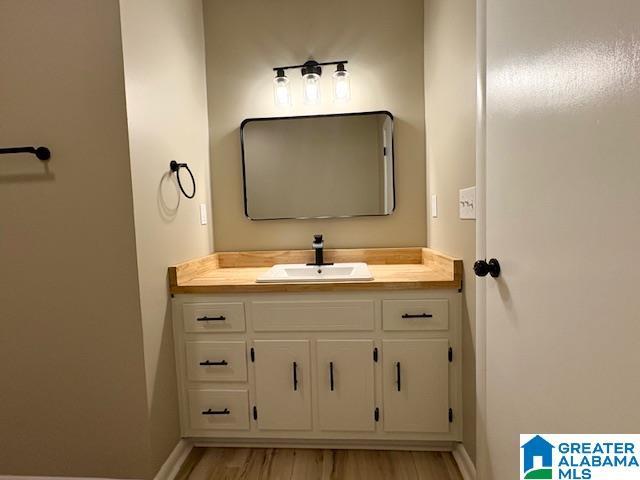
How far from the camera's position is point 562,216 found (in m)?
0.72

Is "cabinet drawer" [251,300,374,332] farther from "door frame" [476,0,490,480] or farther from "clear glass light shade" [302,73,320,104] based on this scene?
"clear glass light shade" [302,73,320,104]

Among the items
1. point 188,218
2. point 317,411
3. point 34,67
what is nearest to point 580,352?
point 317,411

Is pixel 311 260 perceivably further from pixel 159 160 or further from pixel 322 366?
pixel 159 160

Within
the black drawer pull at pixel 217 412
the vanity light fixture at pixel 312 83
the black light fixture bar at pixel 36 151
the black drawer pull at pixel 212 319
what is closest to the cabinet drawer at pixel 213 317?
the black drawer pull at pixel 212 319

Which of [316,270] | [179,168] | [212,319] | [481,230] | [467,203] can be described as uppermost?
[179,168]

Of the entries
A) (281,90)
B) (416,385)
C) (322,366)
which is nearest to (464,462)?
(416,385)

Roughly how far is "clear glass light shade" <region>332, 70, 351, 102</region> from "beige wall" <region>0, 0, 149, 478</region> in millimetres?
1134

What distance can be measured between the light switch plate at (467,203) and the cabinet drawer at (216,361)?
1.15 metres

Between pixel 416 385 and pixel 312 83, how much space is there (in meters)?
1.73

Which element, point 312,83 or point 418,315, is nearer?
point 418,315

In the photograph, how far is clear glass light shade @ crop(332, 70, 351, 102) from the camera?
1.95 meters

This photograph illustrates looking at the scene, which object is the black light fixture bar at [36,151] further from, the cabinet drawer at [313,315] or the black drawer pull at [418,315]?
the black drawer pull at [418,315]

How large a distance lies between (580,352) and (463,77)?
109 centimetres

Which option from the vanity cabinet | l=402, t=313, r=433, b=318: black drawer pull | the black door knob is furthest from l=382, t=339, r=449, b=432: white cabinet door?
the black door knob
